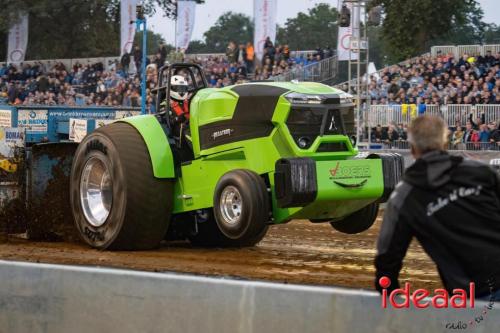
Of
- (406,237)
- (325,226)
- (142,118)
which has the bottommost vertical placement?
(325,226)

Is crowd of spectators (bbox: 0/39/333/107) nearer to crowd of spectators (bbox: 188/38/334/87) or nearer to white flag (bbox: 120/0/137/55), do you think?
crowd of spectators (bbox: 188/38/334/87)

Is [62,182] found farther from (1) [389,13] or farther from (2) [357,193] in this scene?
(1) [389,13]

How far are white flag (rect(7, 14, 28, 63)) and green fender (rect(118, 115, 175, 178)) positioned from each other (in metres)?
31.8

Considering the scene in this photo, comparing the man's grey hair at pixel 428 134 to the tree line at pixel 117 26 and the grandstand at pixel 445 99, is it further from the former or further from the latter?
the tree line at pixel 117 26

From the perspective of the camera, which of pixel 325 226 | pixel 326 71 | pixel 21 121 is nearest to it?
pixel 325 226

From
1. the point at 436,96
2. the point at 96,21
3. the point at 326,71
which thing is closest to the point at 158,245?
the point at 436,96

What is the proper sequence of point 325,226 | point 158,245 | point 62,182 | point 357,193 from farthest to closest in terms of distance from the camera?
1. point 325,226
2. point 62,182
3. point 158,245
4. point 357,193

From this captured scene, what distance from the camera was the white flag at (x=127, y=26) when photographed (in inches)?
1389

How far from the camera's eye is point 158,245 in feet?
31.5

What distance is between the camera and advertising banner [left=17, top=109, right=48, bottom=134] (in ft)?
58.9

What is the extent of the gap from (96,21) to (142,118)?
4294 cm

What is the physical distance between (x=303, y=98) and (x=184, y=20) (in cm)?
2616

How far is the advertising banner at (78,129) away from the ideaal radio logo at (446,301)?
13.9 meters

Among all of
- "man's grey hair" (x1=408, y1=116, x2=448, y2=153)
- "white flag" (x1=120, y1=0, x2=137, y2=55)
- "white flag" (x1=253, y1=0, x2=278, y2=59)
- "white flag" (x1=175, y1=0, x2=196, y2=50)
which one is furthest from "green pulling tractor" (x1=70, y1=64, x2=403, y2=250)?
"white flag" (x1=120, y1=0, x2=137, y2=55)
